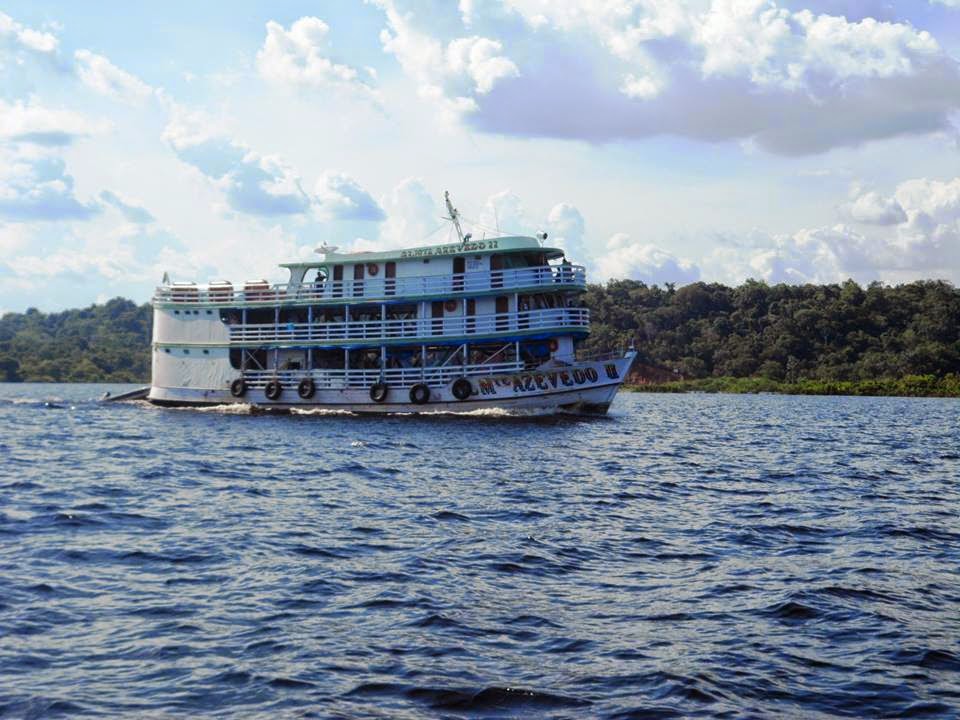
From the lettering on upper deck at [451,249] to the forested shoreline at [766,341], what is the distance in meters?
54.4

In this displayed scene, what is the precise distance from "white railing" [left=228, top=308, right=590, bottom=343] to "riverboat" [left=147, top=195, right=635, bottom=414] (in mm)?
55

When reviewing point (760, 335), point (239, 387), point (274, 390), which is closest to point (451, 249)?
point (274, 390)

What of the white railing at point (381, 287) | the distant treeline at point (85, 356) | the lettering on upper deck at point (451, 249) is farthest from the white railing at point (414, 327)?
the distant treeline at point (85, 356)

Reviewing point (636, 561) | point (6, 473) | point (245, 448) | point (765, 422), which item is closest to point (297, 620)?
point (636, 561)

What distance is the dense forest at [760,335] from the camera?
311ft

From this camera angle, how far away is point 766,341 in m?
105

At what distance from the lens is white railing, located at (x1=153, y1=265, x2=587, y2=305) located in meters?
39.0

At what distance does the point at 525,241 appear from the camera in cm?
3944

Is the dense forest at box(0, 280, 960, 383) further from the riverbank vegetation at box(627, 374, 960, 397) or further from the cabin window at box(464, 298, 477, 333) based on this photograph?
the cabin window at box(464, 298, 477, 333)

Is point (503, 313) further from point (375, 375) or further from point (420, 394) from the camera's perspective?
point (375, 375)

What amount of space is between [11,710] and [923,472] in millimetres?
21618

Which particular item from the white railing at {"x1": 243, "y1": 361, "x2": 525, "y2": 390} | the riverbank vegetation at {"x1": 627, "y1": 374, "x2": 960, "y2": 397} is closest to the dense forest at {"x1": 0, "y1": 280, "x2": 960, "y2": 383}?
the riverbank vegetation at {"x1": 627, "y1": 374, "x2": 960, "y2": 397}

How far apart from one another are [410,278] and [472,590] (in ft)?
99.8

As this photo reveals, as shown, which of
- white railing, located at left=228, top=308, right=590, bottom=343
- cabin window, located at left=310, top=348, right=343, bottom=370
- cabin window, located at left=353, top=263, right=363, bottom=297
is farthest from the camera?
cabin window, located at left=310, top=348, right=343, bottom=370
